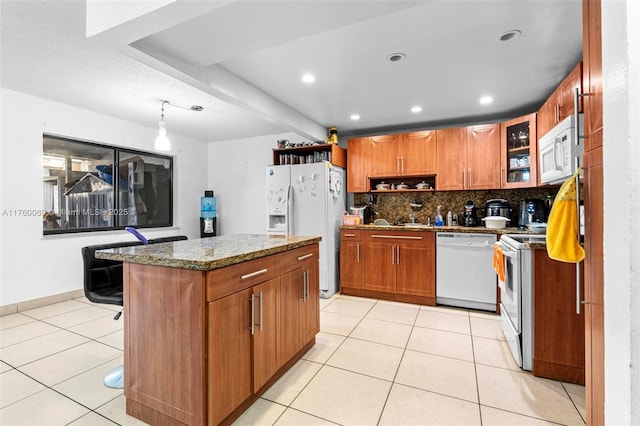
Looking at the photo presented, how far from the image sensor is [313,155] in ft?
14.0

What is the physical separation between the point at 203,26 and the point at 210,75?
59 cm

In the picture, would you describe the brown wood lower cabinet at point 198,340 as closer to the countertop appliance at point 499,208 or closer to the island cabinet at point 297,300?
the island cabinet at point 297,300

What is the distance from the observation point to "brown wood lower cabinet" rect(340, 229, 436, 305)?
3490 millimetres

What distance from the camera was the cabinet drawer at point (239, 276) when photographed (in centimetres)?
140

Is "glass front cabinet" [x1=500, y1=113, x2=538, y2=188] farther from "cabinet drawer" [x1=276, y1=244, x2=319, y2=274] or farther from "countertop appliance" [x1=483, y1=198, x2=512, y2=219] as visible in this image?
"cabinet drawer" [x1=276, y1=244, x2=319, y2=274]

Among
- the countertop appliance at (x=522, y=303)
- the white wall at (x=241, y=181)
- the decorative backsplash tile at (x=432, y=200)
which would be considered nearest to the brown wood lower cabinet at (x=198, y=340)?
the countertop appliance at (x=522, y=303)

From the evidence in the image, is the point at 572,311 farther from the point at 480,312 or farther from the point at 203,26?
the point at 203,26

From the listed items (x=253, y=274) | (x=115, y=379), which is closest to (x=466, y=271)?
(x=253, y=274)

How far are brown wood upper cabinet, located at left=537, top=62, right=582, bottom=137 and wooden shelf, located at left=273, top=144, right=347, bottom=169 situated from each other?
7.92 feet

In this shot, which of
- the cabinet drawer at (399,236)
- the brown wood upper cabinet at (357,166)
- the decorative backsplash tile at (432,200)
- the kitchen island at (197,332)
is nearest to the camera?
the kitchen island at (197,332)

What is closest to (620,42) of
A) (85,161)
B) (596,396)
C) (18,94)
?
(596,396)

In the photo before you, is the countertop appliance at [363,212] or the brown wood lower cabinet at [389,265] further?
the countertop appliance at [363,212]

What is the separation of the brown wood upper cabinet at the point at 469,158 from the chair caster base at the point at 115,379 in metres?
3.83

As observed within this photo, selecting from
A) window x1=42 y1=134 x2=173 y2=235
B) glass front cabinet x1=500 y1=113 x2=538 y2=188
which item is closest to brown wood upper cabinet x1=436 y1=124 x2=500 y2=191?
glass front cabinet x1=500 y1=113 x2=538 y2=188
